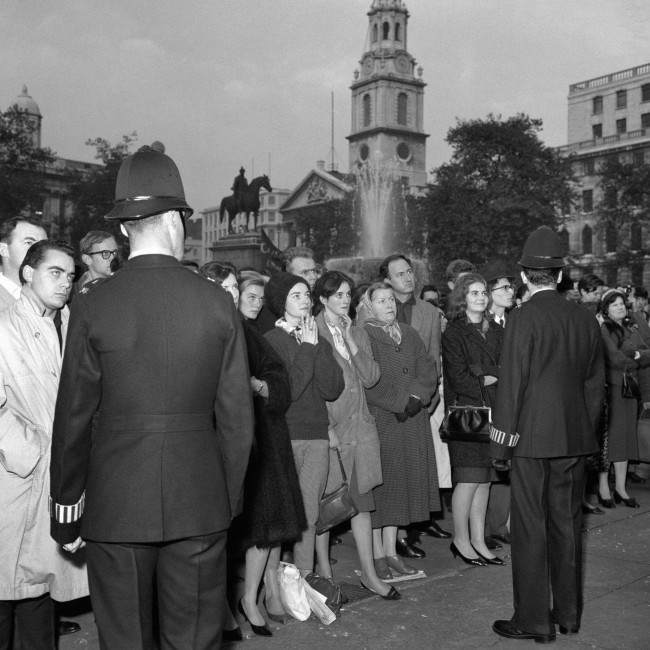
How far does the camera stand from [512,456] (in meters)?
5.47

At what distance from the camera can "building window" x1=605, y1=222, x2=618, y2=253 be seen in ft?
191

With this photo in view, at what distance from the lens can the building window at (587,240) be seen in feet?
260

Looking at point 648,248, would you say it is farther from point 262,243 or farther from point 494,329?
point 494,329

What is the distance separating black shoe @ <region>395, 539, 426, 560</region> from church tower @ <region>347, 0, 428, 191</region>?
328ft

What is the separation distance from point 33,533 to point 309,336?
2242 mm

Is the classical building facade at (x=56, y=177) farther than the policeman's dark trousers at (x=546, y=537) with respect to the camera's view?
Yes

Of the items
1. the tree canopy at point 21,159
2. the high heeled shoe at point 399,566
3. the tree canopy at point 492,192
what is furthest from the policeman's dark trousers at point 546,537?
the tree canopy at point 492,192

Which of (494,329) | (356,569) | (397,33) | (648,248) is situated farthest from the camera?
(397,33)

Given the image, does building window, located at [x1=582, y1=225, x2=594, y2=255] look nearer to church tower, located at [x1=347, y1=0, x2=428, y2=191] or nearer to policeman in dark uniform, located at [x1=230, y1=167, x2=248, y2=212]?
church tower, located at [x1=347, y1=0, x2=428, y2=191]

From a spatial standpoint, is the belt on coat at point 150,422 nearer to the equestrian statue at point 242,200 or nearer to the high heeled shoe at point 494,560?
the high heeled shoe at point 494,560

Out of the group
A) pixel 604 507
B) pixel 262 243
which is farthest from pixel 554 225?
pixel 604 507

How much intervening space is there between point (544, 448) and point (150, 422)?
2.89 metres

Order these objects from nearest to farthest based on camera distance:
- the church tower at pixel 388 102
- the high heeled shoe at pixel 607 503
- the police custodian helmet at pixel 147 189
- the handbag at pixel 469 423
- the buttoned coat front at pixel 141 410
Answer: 1. the buttoned coat front at pixel 141 410
2. the police custodian helmet at pixel 147 189
3. the handbag at pixel 469 423
4. the high heeled shoe at pixel 607 503
5. the church tower at pixel 388 102

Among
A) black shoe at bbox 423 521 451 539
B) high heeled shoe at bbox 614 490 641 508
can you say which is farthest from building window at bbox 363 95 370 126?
black shoe at bbox 423 521 451 539
